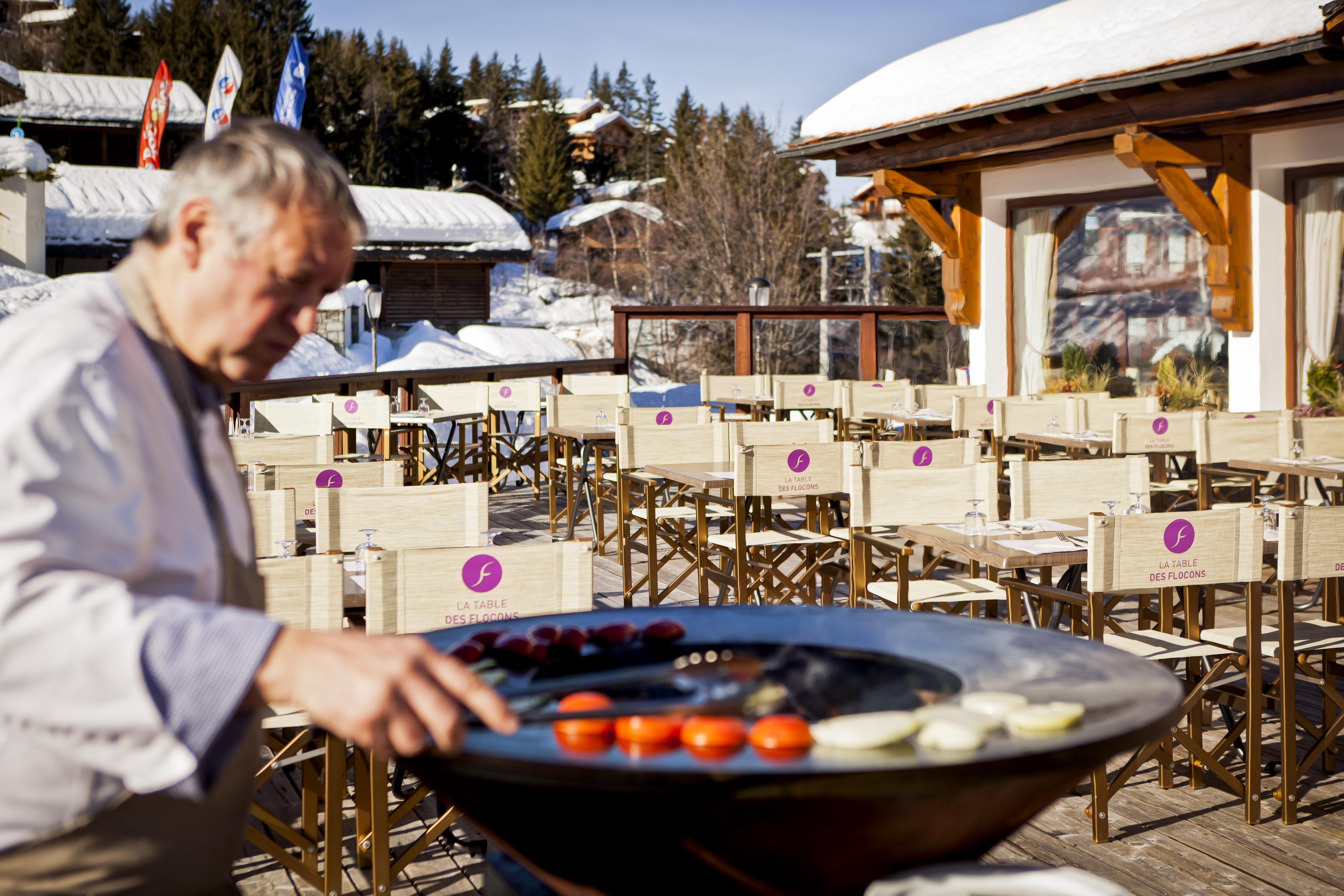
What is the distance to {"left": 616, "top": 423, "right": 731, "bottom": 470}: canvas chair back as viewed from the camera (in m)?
6.07

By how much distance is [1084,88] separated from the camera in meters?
8.55

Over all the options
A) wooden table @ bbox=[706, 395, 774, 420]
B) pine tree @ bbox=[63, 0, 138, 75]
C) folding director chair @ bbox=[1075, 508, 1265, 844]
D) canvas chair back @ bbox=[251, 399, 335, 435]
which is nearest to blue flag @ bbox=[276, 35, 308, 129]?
wooden table @ bbox=[706, 395, 774, 420]

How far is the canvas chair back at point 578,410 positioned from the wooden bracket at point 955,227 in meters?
4.76

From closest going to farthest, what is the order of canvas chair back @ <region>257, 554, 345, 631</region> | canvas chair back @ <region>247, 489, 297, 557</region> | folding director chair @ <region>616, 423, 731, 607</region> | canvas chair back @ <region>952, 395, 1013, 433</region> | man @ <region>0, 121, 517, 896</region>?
man @ <region>0, 121, 517, 896</region>
canvas chair back @ <region>257, 554, 345, 631</region>
canvas chair back @ <region>247, 489, 297, 557</region>
folding director chair @ <region>616, 423, 731, 607</region>
canvas chair back @ <region>952, 395, 1013, 433</region>

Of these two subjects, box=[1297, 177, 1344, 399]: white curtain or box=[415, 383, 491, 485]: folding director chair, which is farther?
box=[415, 383, 491, 485]: folding director chair

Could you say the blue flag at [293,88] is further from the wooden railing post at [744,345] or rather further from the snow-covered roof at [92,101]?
the snow-covered roof at [92,101]

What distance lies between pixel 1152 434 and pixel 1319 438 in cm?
77

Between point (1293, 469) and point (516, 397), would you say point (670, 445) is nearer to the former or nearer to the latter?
point (1293, 469)

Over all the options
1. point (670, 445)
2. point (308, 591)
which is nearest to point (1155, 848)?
point (308, 591)

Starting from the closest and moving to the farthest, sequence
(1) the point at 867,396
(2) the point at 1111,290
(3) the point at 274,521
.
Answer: (3) the point at 274,521, (1) the point at 867,396, (2) the point at 1111,290

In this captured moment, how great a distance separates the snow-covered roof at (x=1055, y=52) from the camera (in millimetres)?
7727

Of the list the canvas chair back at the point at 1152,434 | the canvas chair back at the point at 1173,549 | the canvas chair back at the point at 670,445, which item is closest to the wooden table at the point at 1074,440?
the canvas chair back at the point at 1152,434

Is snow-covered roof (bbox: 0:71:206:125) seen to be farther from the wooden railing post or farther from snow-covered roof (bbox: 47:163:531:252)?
the wooden railing post

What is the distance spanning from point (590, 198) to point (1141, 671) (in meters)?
52.8
